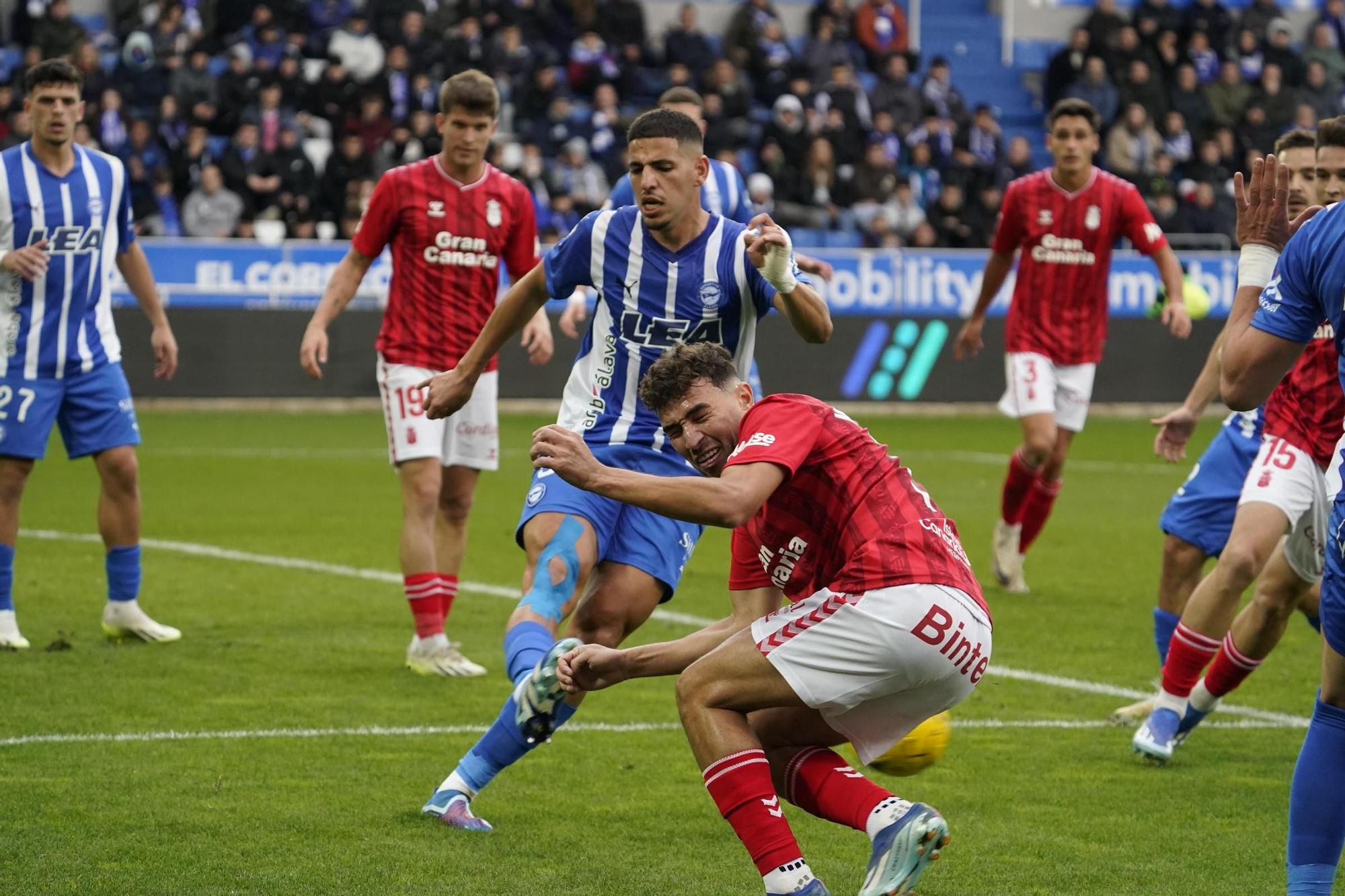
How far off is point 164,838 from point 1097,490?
10996 millimetres

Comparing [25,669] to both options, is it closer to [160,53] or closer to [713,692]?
[713,692]

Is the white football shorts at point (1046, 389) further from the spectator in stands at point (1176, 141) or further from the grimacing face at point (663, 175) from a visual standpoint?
the spectator in stands at point (1176, 141)

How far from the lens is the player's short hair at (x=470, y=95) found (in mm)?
7805

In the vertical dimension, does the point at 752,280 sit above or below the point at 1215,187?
above

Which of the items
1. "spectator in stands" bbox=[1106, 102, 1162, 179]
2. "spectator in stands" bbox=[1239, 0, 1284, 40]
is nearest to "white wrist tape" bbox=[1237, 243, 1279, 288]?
"spectator in stands" bbox=[1106, 102, 1162, 179]

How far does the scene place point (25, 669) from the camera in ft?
25.3

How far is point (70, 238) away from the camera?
328 inches

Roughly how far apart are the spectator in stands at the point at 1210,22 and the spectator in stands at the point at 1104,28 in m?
1.18

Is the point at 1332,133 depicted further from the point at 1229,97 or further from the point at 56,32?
the point at 1229,97

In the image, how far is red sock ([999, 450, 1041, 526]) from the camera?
34.1 feet

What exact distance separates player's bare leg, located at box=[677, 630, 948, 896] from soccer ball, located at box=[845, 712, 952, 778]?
179 millimetres

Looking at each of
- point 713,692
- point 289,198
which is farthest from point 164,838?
point 289,198

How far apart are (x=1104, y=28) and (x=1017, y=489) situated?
1885 cm

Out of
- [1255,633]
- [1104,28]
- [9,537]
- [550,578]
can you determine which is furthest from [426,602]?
[1104,28]
